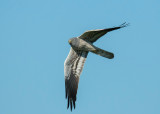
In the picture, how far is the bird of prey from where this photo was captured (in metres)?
12.1

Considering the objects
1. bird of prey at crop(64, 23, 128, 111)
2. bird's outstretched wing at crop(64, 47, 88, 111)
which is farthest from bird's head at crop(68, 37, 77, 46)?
bird's outstretched wing at crop(64, 47, 88, 111)

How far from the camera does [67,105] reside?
12703 millimetres

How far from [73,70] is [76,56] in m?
0.57

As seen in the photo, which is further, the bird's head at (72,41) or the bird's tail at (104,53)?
the bird's head at (72,41)

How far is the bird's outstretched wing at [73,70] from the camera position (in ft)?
42.2

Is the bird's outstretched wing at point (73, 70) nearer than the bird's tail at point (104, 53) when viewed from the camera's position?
No

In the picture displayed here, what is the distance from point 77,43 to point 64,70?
1462 mm

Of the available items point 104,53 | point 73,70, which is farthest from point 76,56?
point 104,53

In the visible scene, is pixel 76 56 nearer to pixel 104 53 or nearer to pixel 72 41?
pixel 72 41

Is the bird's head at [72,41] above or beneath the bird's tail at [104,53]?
above

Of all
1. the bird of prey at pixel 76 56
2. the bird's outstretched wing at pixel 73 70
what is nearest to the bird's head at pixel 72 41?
the bird of prey at pixel 76 56

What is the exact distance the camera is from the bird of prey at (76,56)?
475 inches

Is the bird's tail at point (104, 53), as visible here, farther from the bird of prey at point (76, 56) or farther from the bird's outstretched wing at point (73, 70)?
the bird's outstretched wing at point (73, 70)

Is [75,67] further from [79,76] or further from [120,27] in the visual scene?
[120,27]
